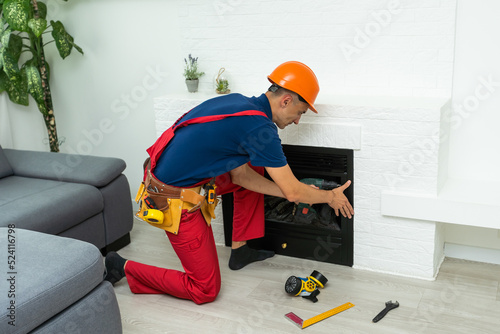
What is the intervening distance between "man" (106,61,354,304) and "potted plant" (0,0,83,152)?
1.45 meters

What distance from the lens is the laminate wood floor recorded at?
253cm

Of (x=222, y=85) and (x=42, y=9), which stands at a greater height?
(x=42, y=9)

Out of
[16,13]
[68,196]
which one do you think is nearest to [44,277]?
[68,196]

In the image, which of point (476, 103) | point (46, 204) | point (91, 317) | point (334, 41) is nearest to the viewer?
point (91, 317)

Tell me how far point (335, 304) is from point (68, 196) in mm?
1592

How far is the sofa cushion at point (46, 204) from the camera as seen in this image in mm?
2854

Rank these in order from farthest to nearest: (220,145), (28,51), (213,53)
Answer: (28,51)
(213,53)
(220,145)

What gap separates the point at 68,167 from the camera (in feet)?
11.2

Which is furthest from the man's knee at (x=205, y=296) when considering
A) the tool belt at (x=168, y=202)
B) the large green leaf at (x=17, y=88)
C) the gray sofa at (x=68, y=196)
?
the large green leaf at (x=17, y=88)

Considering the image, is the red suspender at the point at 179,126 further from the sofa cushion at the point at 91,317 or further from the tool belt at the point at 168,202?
the sofa cushion at the point at 91,317

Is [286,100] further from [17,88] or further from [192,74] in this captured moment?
[17,88]

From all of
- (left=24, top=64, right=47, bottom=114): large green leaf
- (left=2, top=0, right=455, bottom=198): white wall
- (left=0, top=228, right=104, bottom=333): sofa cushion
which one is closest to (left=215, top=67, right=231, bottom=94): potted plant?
(left=2, top=0, right=455, bottom=198): white wall

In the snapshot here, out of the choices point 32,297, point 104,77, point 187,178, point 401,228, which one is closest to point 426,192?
point 401,228

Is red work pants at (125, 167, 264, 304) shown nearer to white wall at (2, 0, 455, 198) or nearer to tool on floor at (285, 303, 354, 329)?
tool on floor at (285, 303, 354, 329)
